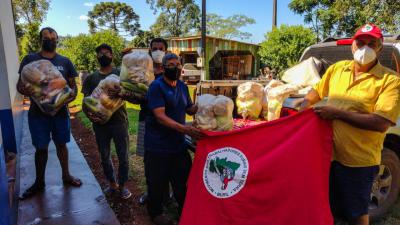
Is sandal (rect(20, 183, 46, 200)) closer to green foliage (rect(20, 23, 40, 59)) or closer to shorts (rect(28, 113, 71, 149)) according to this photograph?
shorts (rect(28, 113, 71, 149))

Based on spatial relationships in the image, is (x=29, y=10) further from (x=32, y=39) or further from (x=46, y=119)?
(x=46, y=119)

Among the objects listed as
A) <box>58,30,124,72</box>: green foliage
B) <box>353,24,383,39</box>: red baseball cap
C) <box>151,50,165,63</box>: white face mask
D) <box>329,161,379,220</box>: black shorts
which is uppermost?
<box>58,30,124,72</box>: green foliage

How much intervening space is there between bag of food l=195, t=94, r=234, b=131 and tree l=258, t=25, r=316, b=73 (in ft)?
33.0

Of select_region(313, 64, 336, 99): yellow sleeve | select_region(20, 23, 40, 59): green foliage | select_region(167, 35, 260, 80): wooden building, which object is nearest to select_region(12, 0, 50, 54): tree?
select_region(20, 23, 40, 59): green foliage

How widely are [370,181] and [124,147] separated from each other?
104 inches

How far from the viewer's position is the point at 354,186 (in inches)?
101

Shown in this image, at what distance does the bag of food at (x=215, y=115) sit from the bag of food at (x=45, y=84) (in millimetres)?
1646

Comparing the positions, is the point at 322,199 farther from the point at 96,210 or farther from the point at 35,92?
the point at 35,92

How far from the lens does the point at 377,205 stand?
11.6 feet

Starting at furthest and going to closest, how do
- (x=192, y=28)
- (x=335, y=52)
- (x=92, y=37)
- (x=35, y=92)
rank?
(x=192, y=28) → (x=92, y=37) → (x=335, y=52) → (x=35, y=92)

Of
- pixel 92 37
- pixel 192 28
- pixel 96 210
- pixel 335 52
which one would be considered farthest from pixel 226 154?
pixel 192 28

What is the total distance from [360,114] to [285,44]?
36.4 ft

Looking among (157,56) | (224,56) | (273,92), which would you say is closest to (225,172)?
(157,56)

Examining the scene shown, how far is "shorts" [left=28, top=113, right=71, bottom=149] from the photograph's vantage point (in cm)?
378
